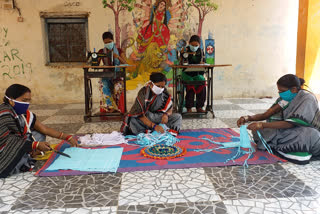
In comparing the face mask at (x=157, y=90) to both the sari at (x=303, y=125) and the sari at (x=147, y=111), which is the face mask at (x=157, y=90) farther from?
the sari at (x=303, y=125)

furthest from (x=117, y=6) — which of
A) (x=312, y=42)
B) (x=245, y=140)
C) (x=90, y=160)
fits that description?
(x=245, y=140)

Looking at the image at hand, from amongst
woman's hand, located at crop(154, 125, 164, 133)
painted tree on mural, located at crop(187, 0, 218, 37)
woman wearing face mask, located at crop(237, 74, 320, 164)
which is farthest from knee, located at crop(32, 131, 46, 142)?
painted tree on mural, located at crop(187, 0, 218, 37)

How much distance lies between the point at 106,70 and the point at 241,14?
12.1ft

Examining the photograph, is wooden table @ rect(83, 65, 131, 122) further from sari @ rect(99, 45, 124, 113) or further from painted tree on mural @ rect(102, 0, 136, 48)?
painted tree on mural @ rect(102, 0, 136, 48)

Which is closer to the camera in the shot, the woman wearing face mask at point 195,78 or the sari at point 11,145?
the sari at point 11,145

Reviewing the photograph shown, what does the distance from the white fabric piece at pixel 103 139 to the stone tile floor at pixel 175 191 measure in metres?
0.91

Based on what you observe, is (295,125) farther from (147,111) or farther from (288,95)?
(147,111)

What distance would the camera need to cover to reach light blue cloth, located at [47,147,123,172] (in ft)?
7.73

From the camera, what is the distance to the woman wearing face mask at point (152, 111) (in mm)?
3244

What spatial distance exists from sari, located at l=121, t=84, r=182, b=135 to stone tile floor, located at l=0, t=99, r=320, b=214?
3.80 feet

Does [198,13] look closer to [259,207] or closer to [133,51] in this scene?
[133,51]

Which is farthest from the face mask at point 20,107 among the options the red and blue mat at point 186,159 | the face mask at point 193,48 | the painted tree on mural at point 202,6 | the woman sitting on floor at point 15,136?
the painted tree on mural at point 202,6

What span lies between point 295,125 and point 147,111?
172 cm

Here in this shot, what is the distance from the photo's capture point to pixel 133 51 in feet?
20.4
